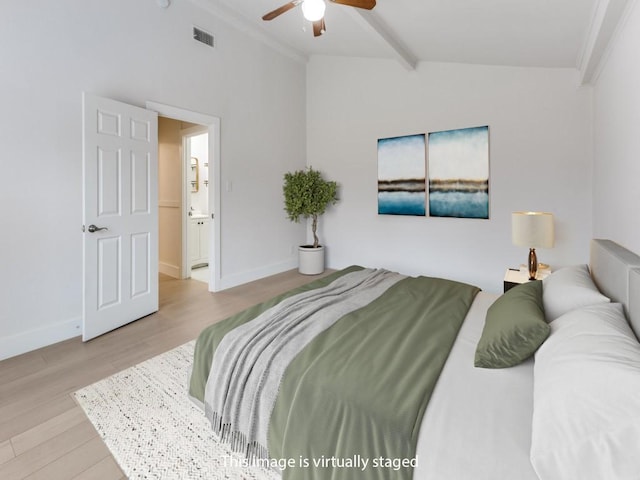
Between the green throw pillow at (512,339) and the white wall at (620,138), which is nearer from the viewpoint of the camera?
the green throw pillow at (512,339)

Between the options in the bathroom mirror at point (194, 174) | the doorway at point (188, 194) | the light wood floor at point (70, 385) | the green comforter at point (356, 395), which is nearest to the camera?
the green comforter at point (356, 395)

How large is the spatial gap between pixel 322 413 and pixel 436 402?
391 mm

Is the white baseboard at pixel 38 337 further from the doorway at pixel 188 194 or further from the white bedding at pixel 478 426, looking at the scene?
the white bedding at pixel 478 426

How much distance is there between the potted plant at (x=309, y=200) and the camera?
4805 millimetres

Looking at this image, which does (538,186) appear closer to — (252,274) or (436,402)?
(436,402)

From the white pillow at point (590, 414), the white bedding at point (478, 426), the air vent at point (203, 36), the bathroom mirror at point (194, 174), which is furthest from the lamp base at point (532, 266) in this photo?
the bathroom mirror at point (194, 174)

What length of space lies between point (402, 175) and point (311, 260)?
1815mm

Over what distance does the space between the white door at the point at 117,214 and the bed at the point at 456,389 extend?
5.64ft

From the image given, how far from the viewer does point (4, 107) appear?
2.39 metres

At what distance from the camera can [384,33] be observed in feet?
10.9

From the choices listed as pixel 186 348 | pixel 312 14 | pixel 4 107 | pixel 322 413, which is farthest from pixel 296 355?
pixel 4 107

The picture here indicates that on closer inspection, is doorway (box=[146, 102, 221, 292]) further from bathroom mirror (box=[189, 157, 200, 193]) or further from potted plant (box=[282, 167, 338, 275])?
potted plant (box=[282, 167, 338, 275])

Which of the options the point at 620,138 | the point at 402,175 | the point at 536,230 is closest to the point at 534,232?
the point at 536,230

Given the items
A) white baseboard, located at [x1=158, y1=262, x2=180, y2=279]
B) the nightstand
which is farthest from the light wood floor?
the nightstand
